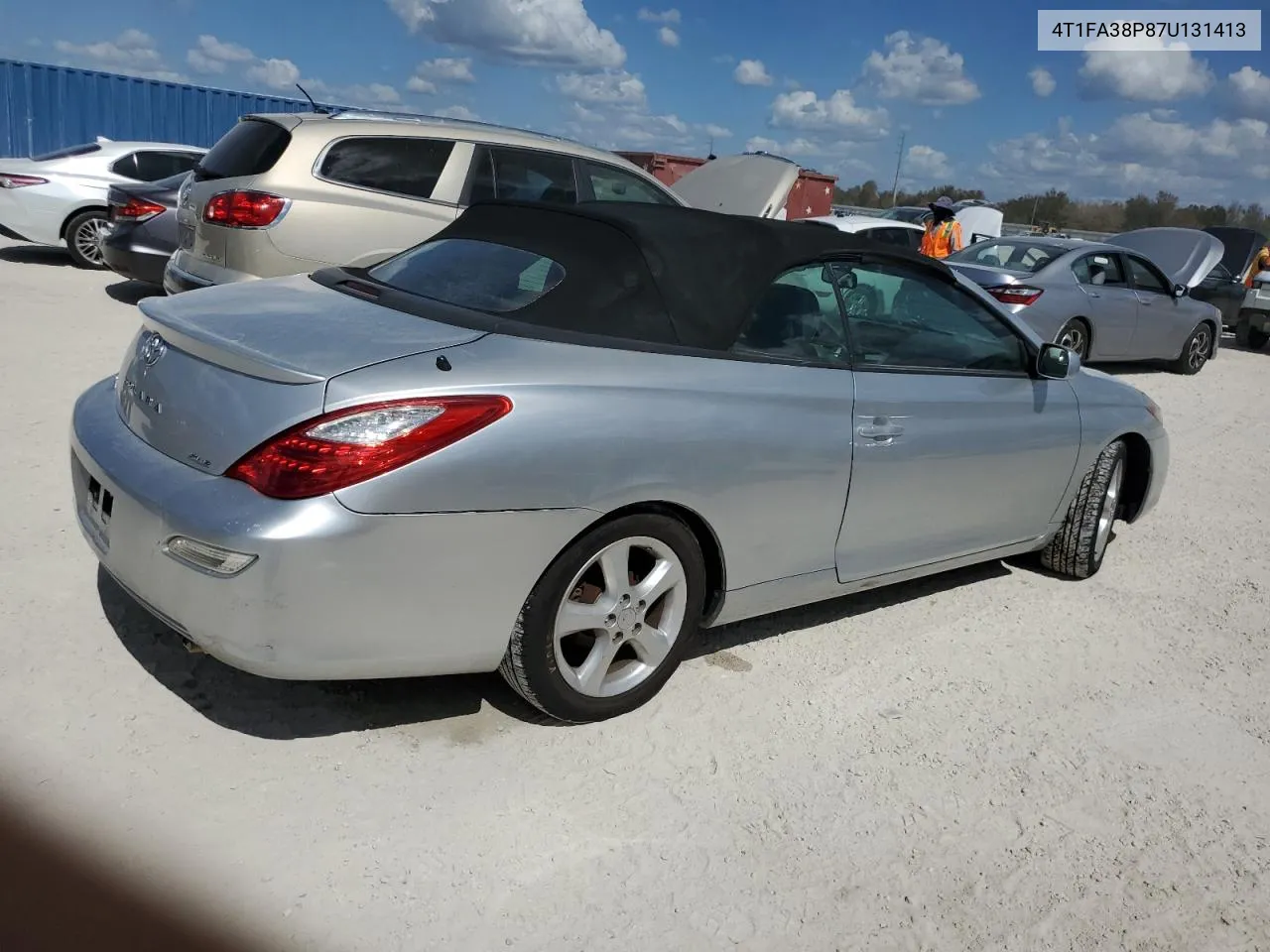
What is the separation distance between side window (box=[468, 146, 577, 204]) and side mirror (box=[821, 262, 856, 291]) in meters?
3.96

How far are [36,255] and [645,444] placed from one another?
12581mm

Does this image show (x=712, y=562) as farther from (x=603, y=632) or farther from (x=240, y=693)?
(x=240, y=693)

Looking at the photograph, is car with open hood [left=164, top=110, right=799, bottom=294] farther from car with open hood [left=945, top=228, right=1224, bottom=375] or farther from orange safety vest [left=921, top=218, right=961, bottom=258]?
orange safety vest [left=921, top=218, right=961, bottom=258]

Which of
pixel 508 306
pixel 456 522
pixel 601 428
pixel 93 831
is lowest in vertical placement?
pixel 93 831

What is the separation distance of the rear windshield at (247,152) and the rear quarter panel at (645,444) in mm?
4773

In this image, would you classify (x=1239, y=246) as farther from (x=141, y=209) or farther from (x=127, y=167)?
(x=141, y=209)

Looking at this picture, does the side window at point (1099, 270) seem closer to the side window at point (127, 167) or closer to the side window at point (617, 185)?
the side window at point (617, 185)

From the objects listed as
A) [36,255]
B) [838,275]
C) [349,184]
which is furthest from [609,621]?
[36,255]

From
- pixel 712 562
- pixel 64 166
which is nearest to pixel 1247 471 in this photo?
pixel 712 562

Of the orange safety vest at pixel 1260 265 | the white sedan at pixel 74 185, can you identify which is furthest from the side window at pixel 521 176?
the orange safety vest at pixel 1260 265

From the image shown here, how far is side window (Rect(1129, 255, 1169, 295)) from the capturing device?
11906 millimetres

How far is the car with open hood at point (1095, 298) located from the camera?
Result: 1055cm

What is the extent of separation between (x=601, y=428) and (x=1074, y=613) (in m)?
2.79

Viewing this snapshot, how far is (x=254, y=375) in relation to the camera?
2777 mm
